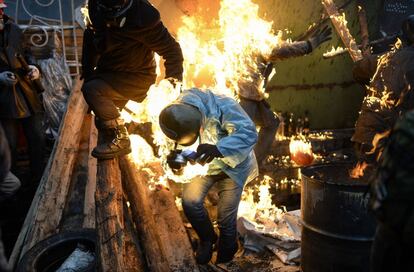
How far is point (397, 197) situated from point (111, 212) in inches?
99.3

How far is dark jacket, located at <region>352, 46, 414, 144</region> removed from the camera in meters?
4.66

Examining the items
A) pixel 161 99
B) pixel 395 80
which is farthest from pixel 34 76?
pixel 395 80

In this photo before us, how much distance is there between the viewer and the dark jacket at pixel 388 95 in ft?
15.3

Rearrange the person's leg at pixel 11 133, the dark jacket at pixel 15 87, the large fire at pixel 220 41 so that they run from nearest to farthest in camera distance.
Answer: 1. the dark jacket at pixel 15 87
2. the person's leg at pixel 11 133
3. the large fire at pixel 220 41

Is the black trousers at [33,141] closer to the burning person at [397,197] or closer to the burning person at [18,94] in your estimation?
the burning person at [18,94]

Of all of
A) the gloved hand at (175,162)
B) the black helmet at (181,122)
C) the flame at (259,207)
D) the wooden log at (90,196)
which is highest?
the black helmet at (181,122)

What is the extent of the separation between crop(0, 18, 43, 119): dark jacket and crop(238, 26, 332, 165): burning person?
3.41 m

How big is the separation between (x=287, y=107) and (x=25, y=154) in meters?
6.11

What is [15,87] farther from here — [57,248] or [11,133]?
[57,248]

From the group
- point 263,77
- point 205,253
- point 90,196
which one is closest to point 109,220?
point 205,253

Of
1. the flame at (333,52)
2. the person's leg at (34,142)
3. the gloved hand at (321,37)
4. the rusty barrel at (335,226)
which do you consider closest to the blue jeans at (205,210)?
the rusty barrel at (335,226)

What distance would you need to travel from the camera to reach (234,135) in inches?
152

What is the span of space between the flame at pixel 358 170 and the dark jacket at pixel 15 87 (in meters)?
4.68

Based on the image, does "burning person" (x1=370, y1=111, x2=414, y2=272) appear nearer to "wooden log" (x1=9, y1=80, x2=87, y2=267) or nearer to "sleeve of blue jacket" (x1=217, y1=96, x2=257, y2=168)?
"sleeve of blue jacket" (x1=217, y1=96, x2=257, y2=168)
